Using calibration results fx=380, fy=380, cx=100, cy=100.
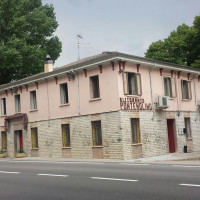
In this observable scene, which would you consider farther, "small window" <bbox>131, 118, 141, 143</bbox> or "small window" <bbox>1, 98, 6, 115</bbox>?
"small window" <bbox>1, 98, 6, 115</bbox>

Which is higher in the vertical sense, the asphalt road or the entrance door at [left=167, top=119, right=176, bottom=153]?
the entrance door at [left=167, top=119, right=176, bottom=153]

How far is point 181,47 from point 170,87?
60.5ft

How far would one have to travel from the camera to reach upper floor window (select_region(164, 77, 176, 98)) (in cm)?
2664

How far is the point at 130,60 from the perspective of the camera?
22859 millimetres

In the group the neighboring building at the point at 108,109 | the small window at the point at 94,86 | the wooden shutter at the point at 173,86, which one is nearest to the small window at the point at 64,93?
the neighboring building at the point at 108,109

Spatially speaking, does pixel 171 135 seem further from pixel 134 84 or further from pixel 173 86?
pixel 134 84

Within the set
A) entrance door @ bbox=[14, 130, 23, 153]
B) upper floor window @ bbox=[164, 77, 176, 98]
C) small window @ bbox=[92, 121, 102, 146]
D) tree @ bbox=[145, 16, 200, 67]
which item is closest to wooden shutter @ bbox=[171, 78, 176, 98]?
upper floor window @ bbox=[164, 77, 176, 98]

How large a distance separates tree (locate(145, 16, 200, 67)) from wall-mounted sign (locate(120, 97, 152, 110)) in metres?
18.2

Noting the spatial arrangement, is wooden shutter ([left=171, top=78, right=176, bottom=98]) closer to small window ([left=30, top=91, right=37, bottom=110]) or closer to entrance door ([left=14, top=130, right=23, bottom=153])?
small window ([left=30, top=91, right=37, bottom=110])

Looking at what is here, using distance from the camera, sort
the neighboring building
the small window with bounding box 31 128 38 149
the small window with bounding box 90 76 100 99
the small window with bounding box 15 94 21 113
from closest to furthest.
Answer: the neighboring building
the small window with bounding box 90 76 100 99
the small window with bounding box 31 128 38 149
the small window with bounding box 15 94 21 113

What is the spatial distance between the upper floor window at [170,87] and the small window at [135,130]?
13.6 feet

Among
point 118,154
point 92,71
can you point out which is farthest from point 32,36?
point 118,154

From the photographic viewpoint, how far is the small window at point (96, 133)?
2392 centimetres

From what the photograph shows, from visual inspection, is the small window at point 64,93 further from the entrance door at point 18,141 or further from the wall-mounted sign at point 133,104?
the entrance door at point 18,141
